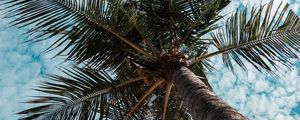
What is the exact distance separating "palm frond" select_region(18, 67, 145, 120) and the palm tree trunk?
121cm

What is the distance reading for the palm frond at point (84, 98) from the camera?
21.2 ft

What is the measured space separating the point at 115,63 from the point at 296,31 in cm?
282

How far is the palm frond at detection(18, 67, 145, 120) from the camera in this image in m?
6.45

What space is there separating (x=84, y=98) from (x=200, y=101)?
2.79 metres

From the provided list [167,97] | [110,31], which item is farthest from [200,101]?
[110,31]

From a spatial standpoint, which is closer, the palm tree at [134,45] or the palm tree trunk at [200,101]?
the palm tree trunk at [200,101]

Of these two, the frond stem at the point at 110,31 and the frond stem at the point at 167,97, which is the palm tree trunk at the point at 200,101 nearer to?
the frond stem at the point at 167,97

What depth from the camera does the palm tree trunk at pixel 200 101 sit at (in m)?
3.66

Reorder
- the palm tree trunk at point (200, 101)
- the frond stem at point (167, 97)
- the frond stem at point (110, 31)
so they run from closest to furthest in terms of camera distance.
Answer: the palm tree trunk at point (200, 101) < the frond stem at point (167, 97) < the frond stem at point (110, 31)

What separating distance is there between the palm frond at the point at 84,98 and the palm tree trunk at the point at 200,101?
121cm

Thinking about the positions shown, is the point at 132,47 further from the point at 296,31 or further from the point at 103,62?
the point at 296,31

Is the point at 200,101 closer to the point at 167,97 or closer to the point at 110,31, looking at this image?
the point at 167,97

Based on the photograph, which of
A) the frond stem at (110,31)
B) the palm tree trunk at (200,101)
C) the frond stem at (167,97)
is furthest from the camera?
the frond stem at (110,31)

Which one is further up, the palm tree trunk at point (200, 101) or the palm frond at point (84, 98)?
the palm tree trunk at point (200, 101)
